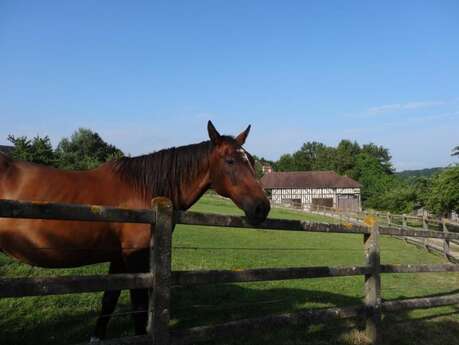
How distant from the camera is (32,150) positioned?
29141mm

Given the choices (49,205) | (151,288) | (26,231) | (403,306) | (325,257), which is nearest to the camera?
(49,205)

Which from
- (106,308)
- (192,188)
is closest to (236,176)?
(192,188)

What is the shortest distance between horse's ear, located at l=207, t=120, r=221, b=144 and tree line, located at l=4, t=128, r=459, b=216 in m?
2.20

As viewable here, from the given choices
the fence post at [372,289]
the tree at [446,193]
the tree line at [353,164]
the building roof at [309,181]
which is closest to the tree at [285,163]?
the tree line at [353,164]

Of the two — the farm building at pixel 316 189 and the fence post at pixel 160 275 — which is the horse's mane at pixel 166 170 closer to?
the fence post at pixel 160 275

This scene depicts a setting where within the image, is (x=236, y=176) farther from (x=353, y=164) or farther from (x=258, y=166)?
(x=353, y=164)

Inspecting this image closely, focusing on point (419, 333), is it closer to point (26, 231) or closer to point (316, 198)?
point (26, 231)

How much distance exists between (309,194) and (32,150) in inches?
2000

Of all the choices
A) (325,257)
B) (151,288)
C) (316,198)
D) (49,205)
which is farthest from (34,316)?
(316,198)

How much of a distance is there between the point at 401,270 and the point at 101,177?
4.24 meters

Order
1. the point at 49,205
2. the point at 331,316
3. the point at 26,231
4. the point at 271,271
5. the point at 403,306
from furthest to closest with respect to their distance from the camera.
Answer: the point at 403,306 < the point at 331,316 < the point at 271,271 < the point at 26,231 < the point at 49,205

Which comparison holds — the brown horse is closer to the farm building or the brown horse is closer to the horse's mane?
the horse's mane

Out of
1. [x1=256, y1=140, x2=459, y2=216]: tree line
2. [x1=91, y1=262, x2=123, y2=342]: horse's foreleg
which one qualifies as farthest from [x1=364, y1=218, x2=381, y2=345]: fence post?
[x1=256, y1=140, x2=459, y2=216]: tree line

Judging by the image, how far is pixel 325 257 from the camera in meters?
12.8
